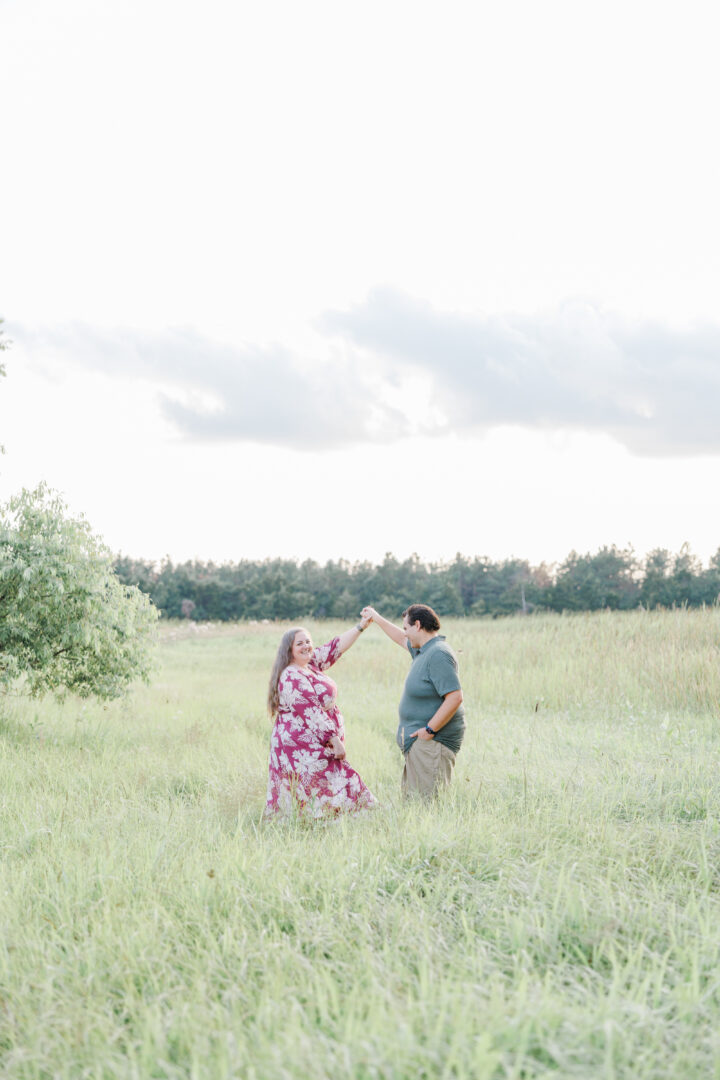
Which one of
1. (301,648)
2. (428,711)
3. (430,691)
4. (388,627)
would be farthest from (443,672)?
(301,648)

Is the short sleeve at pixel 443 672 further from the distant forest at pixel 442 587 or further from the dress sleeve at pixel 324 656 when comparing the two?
the distant forest at pixel 442 587

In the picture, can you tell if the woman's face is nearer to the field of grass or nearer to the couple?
the couple

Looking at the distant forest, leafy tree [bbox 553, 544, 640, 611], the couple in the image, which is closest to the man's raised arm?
the couple

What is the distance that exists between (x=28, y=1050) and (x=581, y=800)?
474 centimetres

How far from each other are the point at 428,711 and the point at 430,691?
0.19 metres

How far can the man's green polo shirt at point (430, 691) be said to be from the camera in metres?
6.52

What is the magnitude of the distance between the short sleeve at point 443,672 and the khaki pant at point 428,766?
0.53 metres

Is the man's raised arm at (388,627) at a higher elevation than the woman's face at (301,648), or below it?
higher

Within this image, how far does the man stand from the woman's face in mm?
915

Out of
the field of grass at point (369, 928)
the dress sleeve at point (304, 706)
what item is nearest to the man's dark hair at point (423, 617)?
the dress sleeve at point (304, 706)

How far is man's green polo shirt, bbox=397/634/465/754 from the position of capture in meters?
6.52

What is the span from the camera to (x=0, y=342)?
1630 cm

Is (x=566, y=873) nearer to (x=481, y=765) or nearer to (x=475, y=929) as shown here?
(x=475, y=929)

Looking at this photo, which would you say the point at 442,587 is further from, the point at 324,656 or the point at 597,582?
the point at 324,656
